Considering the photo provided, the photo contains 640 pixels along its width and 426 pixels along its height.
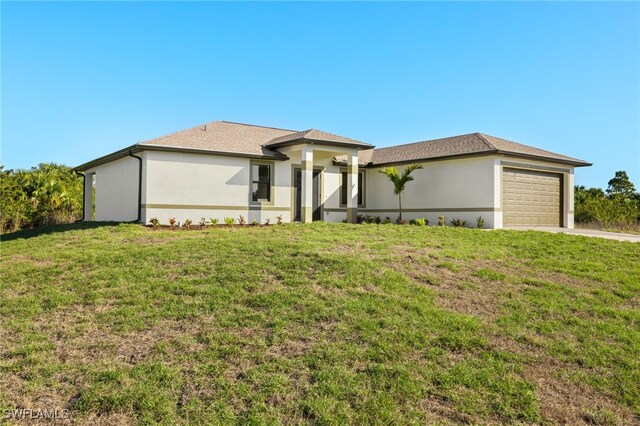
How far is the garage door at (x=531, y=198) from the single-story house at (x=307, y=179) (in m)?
0.04

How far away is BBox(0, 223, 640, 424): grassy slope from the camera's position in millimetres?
5035

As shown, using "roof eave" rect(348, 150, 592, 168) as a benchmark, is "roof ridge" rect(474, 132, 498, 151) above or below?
above

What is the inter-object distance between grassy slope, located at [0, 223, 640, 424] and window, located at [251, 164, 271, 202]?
8.24m

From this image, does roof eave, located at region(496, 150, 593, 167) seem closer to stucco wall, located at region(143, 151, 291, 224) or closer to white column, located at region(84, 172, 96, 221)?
stucco wall, located at region(143, 151, 291, 224)

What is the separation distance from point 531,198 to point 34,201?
2438 cm

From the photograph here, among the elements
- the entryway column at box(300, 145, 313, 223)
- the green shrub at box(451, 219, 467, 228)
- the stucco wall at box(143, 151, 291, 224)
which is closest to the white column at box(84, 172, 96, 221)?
the stucco wall at box(143, 151, 291, 224)

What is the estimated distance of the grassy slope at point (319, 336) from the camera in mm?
5035

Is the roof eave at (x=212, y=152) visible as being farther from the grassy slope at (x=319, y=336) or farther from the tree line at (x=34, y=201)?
the tree line at (x=34, y=201)

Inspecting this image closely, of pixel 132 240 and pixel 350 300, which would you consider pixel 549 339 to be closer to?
pixel 350 300

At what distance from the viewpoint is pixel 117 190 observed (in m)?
19.9

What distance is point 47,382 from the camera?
5.40 meters

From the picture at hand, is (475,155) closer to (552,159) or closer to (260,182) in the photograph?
(552,159)

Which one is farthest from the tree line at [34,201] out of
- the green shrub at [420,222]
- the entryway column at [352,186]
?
the green shrub at [420,222]
